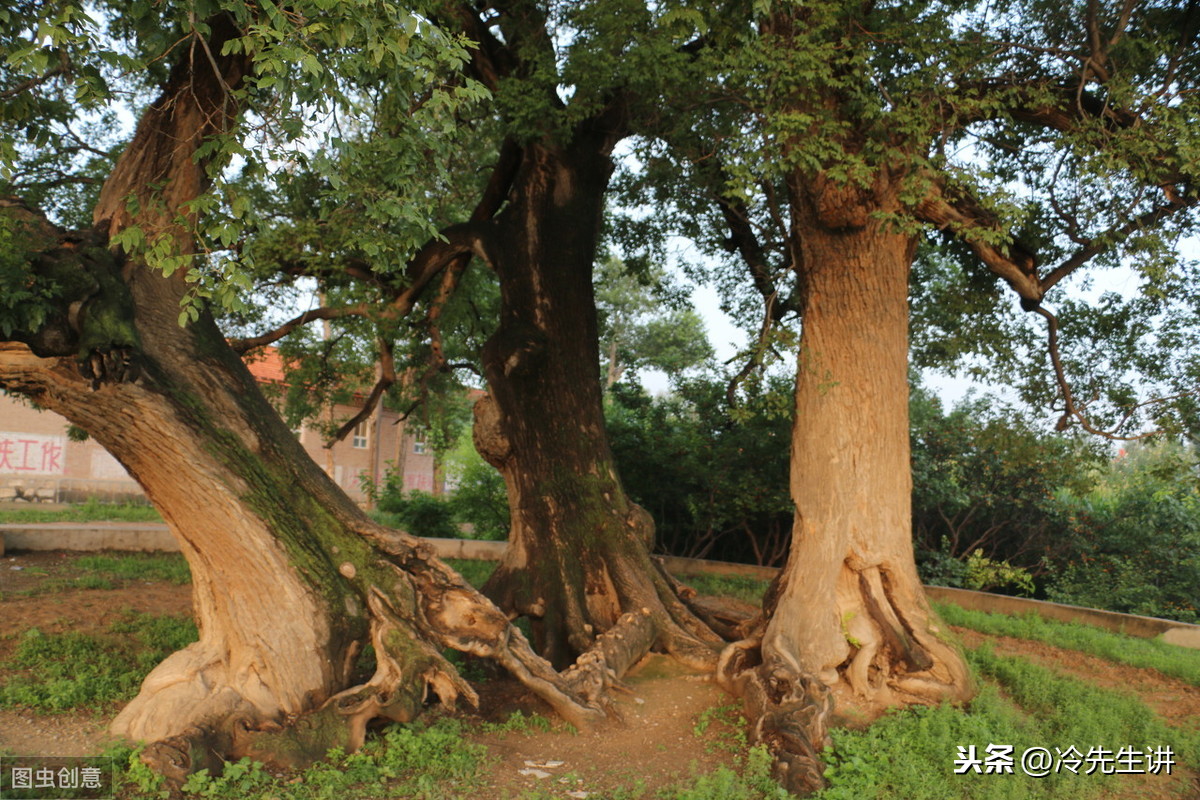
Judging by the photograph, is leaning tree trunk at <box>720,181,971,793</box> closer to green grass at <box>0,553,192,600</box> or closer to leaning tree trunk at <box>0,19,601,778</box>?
leaning tree trunk at <box>0,19,601,778</box>

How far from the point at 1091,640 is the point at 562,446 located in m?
5.66

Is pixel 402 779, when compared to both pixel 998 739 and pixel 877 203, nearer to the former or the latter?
pixel 998 739

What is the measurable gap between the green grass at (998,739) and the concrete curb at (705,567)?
296 centimetres

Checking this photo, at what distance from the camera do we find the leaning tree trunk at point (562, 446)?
7.77 meters

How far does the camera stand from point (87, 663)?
657 centimetres

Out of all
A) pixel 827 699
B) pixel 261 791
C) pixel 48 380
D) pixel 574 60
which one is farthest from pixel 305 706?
pixel 574 60

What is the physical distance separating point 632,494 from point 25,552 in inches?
341

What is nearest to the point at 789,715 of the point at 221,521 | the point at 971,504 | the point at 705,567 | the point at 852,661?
the point at 852,661

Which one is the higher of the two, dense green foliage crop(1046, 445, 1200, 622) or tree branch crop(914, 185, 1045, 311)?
tree branch crop(914, 185, 1045, 311)

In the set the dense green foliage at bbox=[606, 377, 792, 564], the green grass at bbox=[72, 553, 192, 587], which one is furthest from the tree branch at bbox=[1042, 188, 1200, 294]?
the green grass at bbox=[72, 553, 192, 587]

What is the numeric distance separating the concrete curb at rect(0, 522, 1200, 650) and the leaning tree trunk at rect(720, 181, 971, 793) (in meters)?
2.61

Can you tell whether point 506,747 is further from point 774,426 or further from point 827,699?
point 774,426

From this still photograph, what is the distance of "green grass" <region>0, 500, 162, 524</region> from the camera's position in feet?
58.6

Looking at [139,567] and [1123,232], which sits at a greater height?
[1123,232]
